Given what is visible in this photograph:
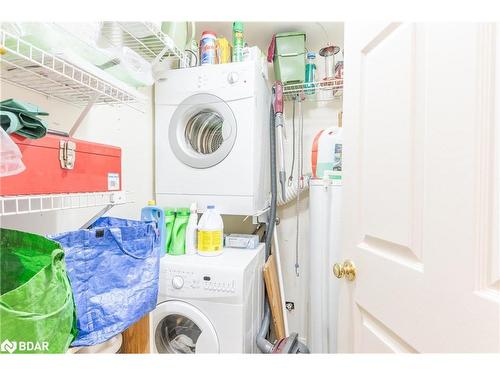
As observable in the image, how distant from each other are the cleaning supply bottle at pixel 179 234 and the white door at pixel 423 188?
3.20 ft

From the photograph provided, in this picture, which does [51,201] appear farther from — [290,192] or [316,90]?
[316,90]

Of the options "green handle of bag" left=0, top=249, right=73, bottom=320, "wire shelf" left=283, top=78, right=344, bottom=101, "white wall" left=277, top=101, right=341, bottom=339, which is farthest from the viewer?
"white wall" left=277, top=101, right=341, bottom=339

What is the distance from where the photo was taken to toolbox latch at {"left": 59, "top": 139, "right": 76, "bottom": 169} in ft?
2.67

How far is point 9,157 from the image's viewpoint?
62cm

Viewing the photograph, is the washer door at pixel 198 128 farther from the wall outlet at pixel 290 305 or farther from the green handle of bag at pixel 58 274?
the wall outlet at pixel 290 305

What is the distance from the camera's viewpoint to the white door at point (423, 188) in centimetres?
49

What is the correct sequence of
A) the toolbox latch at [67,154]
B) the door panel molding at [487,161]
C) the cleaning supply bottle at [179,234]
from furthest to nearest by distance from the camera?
the cleaning supply bottle at [179,234] < the toolbox latch at [67,154] < the door panel molding at [487,161]

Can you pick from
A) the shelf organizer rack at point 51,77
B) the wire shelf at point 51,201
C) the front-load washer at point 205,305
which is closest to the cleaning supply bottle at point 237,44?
the shelf organizer rack at point 51,77

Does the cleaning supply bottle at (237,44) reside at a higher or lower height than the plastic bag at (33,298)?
higher

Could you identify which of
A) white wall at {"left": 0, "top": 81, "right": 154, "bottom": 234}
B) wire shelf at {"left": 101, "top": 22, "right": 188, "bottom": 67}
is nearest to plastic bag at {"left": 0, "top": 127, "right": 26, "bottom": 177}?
white wall at {"left": 0, "top": 81, "right": 154, "bottom": 234}

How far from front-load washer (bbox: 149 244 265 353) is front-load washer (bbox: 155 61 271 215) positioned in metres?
0.44

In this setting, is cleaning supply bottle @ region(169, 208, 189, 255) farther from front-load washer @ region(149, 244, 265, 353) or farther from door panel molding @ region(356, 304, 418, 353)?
door panel molding @ region(356, 304, 418, 353)

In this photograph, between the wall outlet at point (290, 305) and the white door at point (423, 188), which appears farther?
the wall outlet at point (290, 305)

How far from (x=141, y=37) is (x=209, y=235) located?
1079 millimetres
